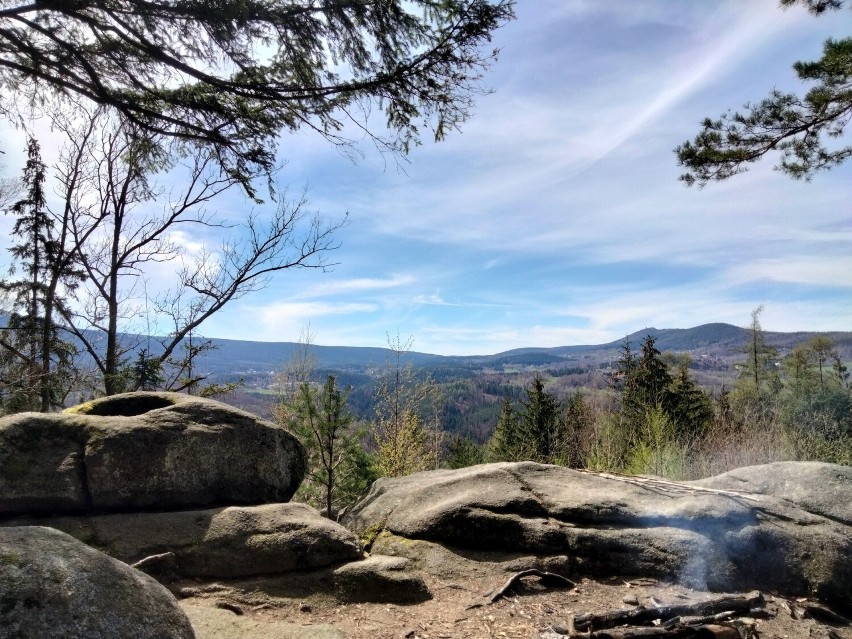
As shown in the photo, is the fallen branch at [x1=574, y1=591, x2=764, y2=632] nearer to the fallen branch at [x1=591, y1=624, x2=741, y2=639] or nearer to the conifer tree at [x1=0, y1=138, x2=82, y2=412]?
the fallen branch at [x1=591, y1=624, x2=741, y2=639]

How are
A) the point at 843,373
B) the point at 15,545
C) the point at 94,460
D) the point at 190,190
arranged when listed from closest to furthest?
the point at 15,545 < the point at 94,460 < the point at 190,190 < the point at 843,373

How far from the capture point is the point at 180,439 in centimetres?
503

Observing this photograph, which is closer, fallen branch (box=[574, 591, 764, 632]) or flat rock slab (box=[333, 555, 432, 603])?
fallen branch (box=[574, 591, 764, 632])

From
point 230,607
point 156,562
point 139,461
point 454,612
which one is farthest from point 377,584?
point 139,461

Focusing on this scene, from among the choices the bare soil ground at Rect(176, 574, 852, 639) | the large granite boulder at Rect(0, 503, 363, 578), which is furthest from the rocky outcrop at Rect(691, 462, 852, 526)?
the large granite boulder at Rect(0, 503, 363, 578)

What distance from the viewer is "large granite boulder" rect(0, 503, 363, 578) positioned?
4266 mm

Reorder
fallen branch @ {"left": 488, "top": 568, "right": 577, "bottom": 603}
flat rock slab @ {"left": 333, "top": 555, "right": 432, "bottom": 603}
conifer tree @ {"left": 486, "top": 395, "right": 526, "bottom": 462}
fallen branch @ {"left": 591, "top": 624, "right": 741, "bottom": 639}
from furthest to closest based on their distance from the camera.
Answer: conifer tree @ {"left": 486, "top": 395, "right": 526, "bottom": 462} → fallen branch @ {"left": 488, "top": 568, "right": 577, "bottom": 603} → flat rock slab @ {"left": 333, "top": 555, "right": 432, "bottom": 603} → fallen branch @ {"left": 591, "top": 624, "right": 741, "bottom": 639}

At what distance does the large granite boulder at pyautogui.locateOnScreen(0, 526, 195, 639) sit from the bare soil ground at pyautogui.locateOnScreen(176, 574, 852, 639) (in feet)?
3.63

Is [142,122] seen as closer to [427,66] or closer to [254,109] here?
[254,109]

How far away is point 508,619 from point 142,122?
5358 mm

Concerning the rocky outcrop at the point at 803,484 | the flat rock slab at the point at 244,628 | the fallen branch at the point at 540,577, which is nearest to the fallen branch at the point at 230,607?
the flat rock slab at the point at 244,628

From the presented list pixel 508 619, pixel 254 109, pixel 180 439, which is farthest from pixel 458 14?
pixel 508 619

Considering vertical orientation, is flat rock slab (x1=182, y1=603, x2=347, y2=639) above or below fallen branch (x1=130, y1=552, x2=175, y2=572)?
below

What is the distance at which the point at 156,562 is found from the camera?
4086 millimetres
